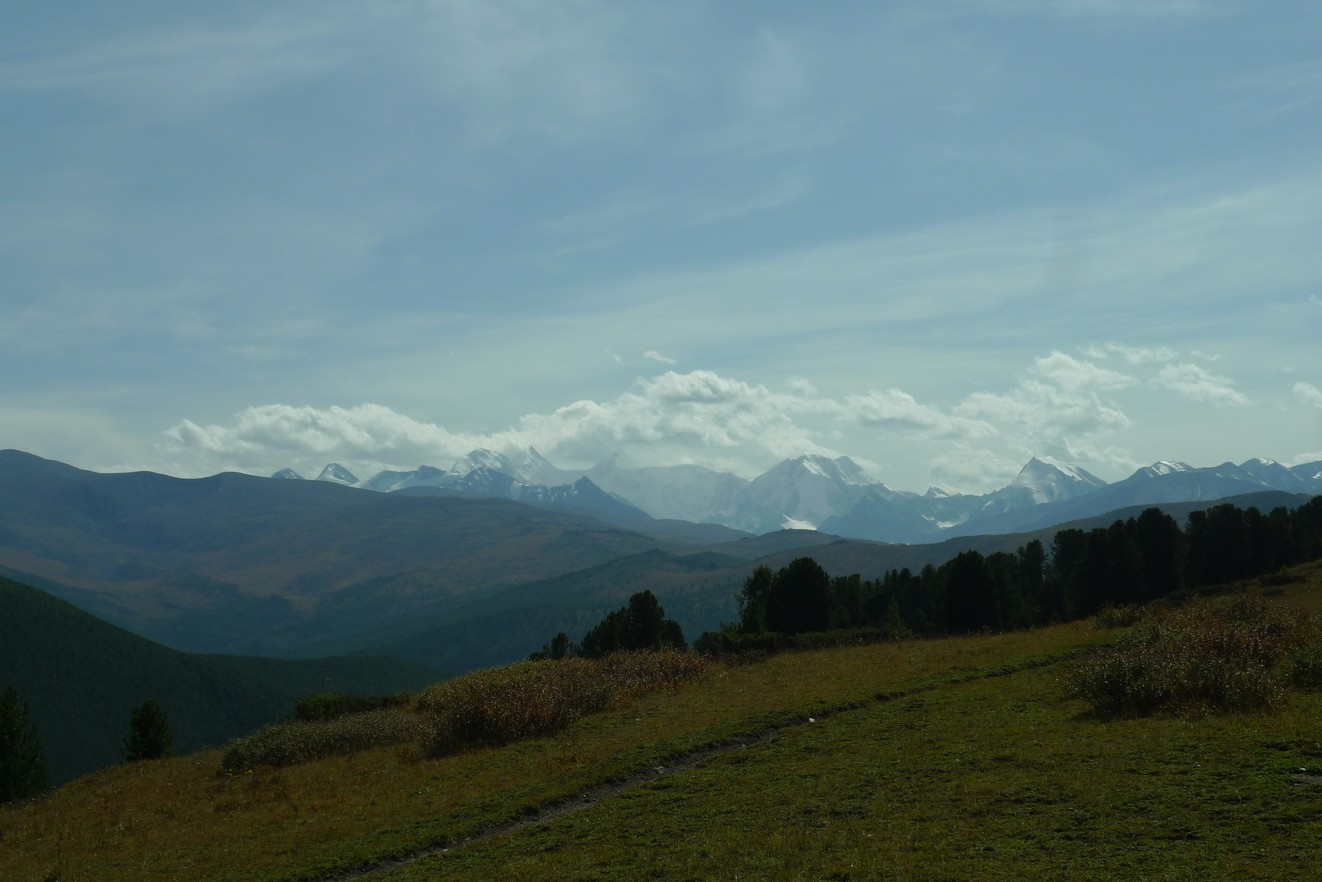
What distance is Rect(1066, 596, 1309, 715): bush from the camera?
2366cm

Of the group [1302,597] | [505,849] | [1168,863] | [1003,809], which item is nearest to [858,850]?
[1003,809]

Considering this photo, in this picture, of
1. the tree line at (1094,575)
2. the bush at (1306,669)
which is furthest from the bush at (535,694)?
the tree line at (1094,575)

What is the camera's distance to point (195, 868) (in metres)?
22.2

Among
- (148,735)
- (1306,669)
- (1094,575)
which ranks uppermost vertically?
(1306,669)

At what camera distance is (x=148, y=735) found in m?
56.2

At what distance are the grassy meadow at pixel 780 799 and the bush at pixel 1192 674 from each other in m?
0.64

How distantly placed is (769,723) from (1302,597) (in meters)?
33.7

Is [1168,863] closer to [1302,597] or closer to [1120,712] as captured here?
[1120,712]

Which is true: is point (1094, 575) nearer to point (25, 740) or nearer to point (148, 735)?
point (148, 735)

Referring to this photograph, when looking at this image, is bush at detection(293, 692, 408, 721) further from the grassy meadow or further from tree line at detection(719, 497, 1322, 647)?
tree line at detection(719, 497, 1322, 647)

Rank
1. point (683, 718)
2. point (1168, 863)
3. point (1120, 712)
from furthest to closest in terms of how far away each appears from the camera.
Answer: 1. point (683, 718)
2. point (1120, 712)
3. point (1168, 863)

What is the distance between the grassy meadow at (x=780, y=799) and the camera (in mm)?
15695

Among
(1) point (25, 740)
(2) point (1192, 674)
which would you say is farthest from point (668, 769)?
(1) point (25, 740)

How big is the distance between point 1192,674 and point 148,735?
55.3 m
